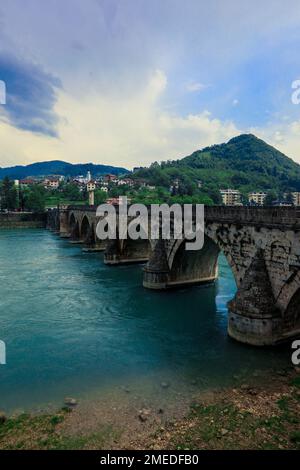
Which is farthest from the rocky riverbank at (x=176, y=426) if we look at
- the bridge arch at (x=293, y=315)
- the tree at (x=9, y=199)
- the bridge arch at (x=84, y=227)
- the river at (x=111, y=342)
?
the tree at (x=9, y=199)

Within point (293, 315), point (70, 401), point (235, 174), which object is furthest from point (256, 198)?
point (70, 401)

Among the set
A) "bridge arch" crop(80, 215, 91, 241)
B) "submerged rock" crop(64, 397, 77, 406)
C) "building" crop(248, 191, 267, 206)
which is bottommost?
"submerged rock" crop(64, 397, 77, 406)

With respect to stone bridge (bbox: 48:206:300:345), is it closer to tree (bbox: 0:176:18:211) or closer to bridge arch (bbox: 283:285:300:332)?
bridge arch (bbox: 283:285:300:332)

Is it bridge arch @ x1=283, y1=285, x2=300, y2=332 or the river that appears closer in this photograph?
the river

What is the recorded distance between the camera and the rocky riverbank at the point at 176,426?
839 cm

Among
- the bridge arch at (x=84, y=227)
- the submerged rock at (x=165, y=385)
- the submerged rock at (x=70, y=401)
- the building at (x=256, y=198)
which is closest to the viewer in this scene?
the submerged rock at (x=70, y=401)

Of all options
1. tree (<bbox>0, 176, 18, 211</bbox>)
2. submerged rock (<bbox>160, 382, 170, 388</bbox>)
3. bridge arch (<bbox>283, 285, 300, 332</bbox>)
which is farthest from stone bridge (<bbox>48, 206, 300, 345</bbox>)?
tree (<bbox>0, 176, 18, 211</bbox>)

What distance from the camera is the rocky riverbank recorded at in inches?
330

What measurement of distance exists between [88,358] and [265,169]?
179375mm

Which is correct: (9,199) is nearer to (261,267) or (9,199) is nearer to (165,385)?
(261,267)

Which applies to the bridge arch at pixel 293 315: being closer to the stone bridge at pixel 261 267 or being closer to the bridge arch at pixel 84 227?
the stone bridge at pixel 261 267
